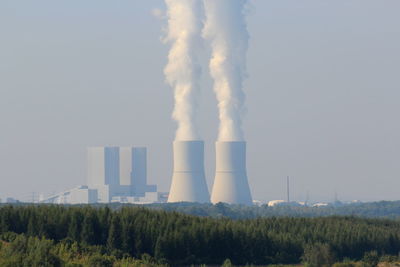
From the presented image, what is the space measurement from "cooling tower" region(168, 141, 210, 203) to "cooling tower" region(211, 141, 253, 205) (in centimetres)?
211

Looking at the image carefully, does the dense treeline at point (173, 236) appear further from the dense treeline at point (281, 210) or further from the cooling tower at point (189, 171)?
the cooling tower at point (189, 171)

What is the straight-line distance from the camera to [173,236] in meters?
59.7

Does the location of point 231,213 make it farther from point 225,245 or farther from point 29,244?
point 29,244

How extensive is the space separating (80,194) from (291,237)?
11034 cm

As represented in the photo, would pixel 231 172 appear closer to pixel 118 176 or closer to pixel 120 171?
pixel 120 171

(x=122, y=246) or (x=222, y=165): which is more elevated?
(x=222, y=165)

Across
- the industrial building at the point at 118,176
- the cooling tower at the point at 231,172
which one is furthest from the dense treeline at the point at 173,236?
the industrial building at the point at 118,176

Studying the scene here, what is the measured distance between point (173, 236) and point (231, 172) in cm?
5860

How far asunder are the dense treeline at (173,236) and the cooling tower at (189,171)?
46481 mm

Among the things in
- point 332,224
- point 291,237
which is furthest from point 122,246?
point 332,224

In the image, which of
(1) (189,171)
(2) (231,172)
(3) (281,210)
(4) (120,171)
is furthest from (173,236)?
(4) (120,171)

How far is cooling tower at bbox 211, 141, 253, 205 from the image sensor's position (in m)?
118

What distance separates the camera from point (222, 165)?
118m

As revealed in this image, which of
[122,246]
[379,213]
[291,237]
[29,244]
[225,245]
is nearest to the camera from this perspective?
[29,244]
